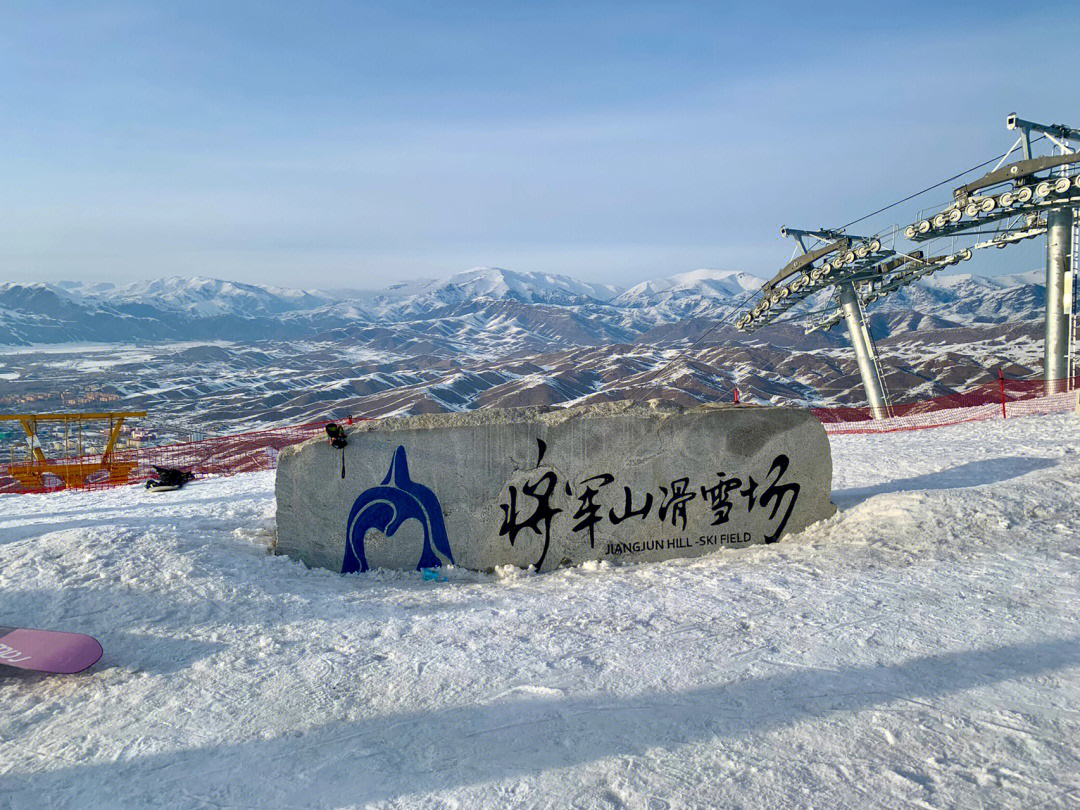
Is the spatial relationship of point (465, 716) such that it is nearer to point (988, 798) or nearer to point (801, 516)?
point (988, 798)

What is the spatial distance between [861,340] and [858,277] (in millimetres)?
2495

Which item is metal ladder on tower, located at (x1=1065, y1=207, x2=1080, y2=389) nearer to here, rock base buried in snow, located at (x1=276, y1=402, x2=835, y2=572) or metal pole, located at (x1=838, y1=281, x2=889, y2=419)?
metal pole, located at (x1=838, y1=281, x2=889, y2=419)

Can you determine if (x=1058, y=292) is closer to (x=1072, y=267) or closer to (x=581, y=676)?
(x=1072, y=267)

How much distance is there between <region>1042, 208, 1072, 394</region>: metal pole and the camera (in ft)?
66.1

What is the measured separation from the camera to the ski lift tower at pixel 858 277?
24078mm

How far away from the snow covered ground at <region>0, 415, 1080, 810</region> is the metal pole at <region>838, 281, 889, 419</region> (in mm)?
17350

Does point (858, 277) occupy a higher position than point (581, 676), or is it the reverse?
point (858, 277)

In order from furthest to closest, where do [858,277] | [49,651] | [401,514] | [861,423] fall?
[858,277] → [861,423] → [401,514] → [49,651]

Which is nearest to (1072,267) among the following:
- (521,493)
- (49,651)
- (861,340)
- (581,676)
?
(861,340)

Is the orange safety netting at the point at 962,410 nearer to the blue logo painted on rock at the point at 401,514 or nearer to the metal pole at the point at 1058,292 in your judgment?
the metal pole at the point at 1058,292

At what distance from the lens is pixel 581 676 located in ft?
16.6

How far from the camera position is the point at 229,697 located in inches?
197

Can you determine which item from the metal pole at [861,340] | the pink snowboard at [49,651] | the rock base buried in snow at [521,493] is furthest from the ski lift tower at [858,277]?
the pink snowboard at [49,651]

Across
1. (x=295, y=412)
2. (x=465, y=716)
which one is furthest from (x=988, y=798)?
(x=295, y=412)
